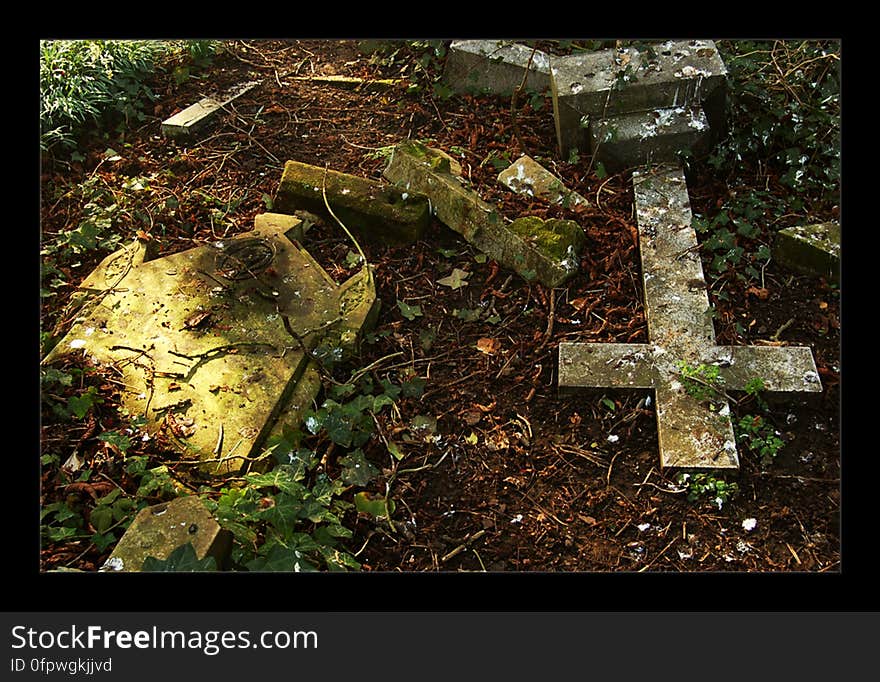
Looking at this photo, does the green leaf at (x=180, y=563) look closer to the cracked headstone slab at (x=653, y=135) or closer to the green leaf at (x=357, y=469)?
the green leaf at (x=357, y=469)

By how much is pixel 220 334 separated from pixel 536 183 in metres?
1.92

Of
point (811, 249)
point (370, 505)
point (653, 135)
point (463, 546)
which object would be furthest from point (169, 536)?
point (653, 135)

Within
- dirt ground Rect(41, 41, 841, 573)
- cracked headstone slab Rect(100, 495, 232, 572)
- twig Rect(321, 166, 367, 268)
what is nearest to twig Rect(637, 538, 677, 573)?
dirt ground Rect(41, 41, 841, 573)

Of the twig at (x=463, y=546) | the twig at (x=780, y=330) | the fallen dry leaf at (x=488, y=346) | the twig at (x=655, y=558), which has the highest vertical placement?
the fallen dry leaf at (x=488, y=346)

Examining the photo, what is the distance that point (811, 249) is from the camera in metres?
4.03

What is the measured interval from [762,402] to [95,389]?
103 inches

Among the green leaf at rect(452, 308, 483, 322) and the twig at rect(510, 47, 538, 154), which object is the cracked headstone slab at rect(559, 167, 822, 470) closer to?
the green leaf at rect(452, 308, 483, 322)

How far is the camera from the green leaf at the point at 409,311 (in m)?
4.05

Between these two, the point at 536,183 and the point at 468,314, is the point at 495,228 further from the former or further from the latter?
the point at 536,183

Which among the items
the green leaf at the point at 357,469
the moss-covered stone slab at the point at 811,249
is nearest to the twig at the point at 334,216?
the green leaf at the point at 357,469

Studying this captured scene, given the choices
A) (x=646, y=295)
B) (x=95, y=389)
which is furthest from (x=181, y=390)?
(x=646, y=295)

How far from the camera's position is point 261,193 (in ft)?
15.8

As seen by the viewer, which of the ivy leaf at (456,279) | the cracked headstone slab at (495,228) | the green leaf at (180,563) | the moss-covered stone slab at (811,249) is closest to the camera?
the green leaf at (180,563)

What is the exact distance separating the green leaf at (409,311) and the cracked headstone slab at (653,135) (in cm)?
147
